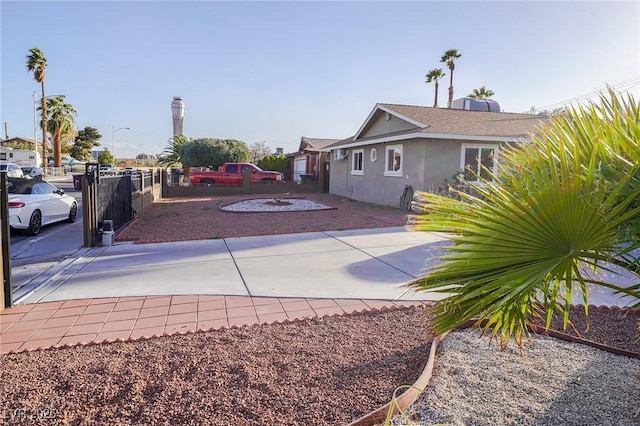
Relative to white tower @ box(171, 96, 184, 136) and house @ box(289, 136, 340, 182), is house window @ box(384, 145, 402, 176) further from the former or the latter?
white tower @ box(171, 96, 184, 136)

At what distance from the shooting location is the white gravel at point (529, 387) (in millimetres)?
2455

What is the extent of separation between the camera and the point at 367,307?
4.53 m

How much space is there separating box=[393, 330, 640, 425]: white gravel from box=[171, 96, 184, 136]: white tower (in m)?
44.9

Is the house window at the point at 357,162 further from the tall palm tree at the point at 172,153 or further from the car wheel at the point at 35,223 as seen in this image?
the tall palm tree at the point at 172,153

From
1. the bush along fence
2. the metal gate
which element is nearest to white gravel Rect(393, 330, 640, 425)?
the metal gate

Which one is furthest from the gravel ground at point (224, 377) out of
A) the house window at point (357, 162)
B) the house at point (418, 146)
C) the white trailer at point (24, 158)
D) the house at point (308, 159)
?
the white trailer at point (24, 158)

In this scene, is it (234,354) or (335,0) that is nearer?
(234,354)

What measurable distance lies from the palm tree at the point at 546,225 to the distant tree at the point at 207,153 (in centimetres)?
3204

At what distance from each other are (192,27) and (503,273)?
1282 centimetres

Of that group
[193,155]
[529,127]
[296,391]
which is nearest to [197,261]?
[296,391]

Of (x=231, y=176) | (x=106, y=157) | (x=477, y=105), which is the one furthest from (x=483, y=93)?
(x=106, y=157)

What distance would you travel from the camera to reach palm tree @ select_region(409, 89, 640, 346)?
5.32 feet

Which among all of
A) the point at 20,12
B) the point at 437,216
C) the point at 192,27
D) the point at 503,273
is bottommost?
the point at 503,273

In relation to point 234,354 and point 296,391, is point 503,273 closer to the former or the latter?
point 296,391
